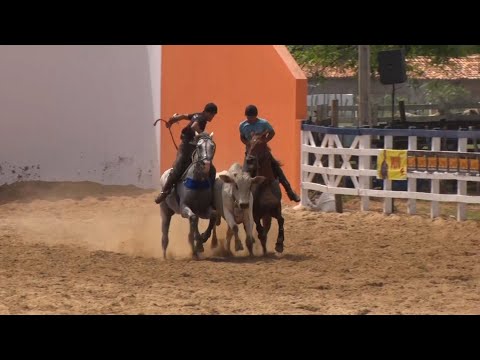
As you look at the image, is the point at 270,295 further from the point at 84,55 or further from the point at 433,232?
the point at 84,55

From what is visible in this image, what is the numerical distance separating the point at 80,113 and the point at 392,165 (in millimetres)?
7076

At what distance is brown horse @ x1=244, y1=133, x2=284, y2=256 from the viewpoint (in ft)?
43.4

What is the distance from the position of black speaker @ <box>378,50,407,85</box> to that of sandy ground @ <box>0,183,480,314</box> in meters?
3.86

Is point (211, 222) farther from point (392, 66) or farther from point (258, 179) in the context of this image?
point (392, 66)

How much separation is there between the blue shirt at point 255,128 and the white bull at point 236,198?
0.52 meters

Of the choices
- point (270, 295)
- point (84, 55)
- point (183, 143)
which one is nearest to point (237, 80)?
point (84, 55)

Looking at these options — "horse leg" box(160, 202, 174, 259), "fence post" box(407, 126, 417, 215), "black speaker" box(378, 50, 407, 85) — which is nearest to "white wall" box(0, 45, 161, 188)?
"black speaker" box(378, 50, 407, 85)

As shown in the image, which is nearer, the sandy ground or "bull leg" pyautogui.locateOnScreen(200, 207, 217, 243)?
the sandy ground

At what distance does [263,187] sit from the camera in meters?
13.4

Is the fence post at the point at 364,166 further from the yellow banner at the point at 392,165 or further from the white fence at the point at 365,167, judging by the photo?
the yellow banner at the point at 392,165

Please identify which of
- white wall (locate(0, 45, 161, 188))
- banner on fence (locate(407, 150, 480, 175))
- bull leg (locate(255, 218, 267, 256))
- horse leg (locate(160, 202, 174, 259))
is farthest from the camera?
white wall (locate(0, 45, 161, 188))

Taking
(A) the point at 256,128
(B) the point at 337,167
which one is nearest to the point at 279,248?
(A) the point at 256,128

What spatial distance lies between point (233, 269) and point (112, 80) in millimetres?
10380

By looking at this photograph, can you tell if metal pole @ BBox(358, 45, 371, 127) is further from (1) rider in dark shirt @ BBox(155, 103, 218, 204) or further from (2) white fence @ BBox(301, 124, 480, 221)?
(1) rider in dark shirt @ BBox(155, 103, 218, 204)
